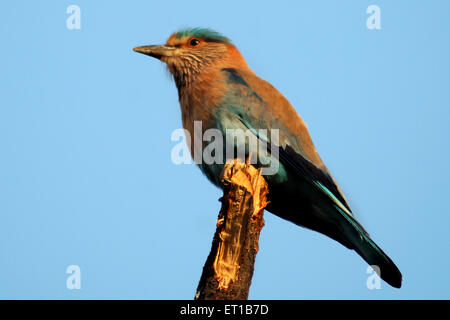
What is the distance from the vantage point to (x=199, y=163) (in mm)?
6066

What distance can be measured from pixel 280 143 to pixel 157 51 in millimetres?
1856

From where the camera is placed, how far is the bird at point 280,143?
5.66 m

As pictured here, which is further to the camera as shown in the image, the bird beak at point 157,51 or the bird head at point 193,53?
the bird beak at point 157,51

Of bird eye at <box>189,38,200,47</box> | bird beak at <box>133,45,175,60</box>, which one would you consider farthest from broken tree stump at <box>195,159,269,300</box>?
bird eye at <box>189,38,200,47</box>

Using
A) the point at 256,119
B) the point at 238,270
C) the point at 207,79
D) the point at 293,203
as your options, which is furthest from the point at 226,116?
the point at 238,270

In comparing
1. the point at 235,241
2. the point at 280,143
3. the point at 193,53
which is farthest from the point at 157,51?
the point at 235,241

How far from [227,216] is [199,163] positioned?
1685 mm

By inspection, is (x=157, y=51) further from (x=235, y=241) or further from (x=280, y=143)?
(x=235, y=241)

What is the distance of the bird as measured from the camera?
5.66 meters

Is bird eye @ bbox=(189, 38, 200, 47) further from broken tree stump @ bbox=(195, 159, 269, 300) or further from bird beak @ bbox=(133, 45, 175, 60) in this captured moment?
broken tree stump @ bbox=(195, 159, 269, 300)

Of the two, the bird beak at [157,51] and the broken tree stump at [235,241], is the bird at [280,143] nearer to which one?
the bird beak at [157,51]

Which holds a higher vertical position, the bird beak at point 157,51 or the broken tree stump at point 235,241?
the bird beak at point 157,51

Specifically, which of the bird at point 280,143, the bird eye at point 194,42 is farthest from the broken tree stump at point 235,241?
the bird eye at point 194,42
